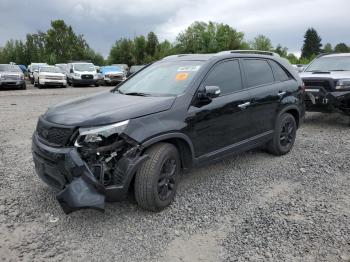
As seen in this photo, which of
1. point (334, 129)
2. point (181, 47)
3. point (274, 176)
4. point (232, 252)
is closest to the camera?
point (232, 252)

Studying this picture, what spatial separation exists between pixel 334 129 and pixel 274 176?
400 cm

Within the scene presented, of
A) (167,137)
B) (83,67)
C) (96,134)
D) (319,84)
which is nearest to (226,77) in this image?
(167,137)

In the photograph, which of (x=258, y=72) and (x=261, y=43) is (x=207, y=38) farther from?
(x=258, y=72)

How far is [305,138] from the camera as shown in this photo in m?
7.52

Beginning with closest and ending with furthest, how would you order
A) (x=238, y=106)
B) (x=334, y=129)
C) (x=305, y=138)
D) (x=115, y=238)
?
(x=115, y=238) → (x=238, y=106) → (x=305, y=138) → (x=334, y=129)

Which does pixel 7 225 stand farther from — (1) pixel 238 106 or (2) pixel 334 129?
(2) pixel 334 129

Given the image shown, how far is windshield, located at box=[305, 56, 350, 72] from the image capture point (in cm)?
912

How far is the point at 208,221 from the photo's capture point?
3896 mm

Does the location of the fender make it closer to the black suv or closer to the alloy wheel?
the black suv

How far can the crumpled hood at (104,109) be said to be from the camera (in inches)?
146

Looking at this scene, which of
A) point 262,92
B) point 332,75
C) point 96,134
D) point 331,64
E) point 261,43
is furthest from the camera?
point 261,43

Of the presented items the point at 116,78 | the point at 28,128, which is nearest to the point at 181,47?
the point at 116,78

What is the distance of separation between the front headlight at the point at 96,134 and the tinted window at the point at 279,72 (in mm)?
3394

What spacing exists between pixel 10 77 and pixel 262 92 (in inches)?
735
